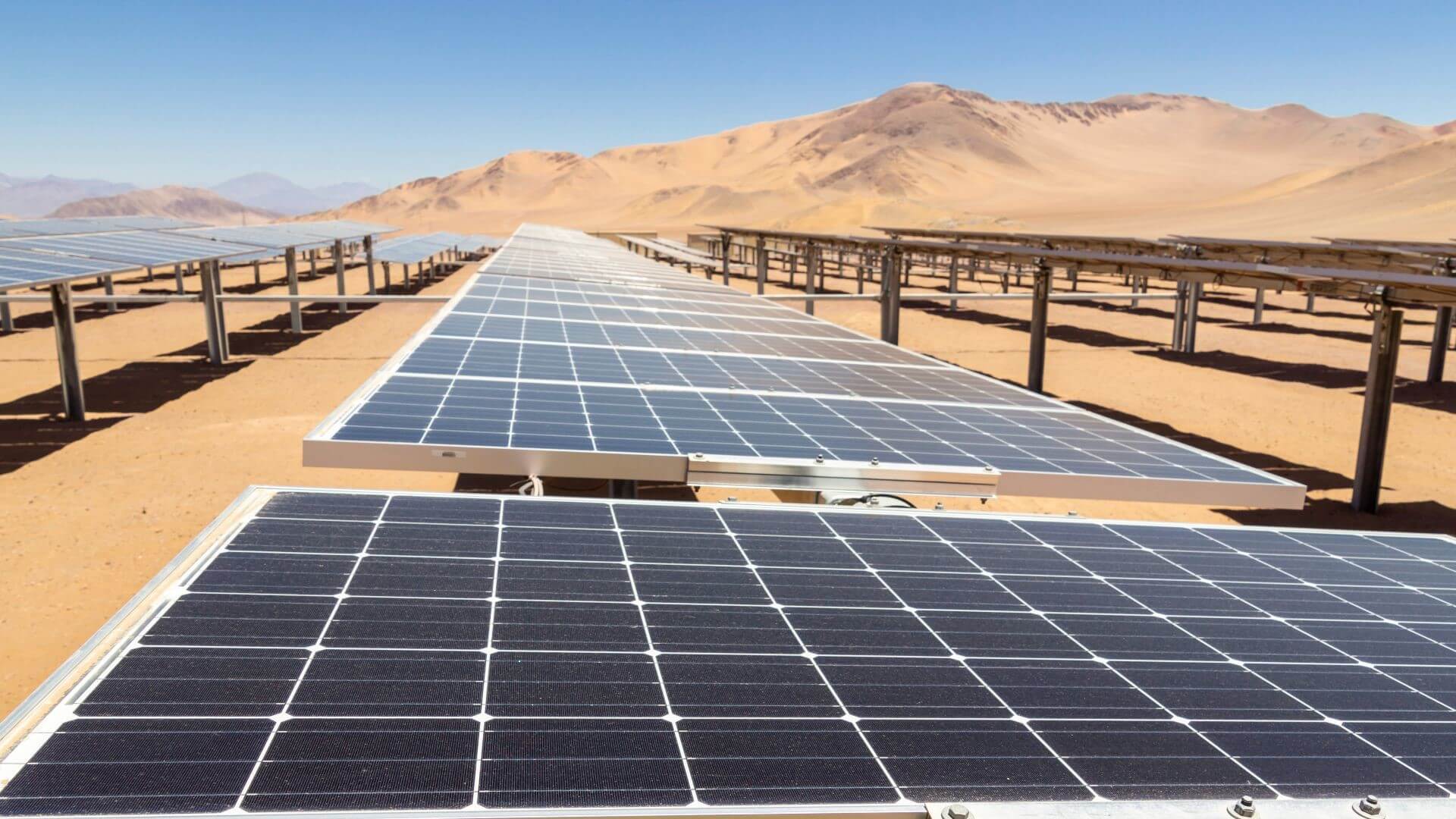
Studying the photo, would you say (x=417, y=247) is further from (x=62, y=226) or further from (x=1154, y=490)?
(x=1154, y=490)

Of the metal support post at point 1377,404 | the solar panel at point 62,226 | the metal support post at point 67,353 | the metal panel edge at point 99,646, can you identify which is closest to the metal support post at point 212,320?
the metal support post at point 67,353

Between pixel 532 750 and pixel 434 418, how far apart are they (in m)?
4.93

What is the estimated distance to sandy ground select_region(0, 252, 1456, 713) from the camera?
11883 mm

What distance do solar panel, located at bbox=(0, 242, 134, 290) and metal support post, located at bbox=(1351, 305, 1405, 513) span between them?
71.2 ft

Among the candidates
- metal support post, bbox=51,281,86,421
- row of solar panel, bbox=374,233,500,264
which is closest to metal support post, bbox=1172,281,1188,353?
row of solar panel, bbox=374,233,500,264

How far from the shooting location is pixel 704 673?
3984 millimetres

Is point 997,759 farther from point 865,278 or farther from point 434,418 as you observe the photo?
point 865,278

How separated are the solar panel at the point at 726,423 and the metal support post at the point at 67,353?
10224mm

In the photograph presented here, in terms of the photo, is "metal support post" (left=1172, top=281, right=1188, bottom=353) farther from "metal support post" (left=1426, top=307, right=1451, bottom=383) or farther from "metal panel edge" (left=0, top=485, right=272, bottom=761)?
"metal panel edge" (left=0, top=485, right=272, bottom=761)

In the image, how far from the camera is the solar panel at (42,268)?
1670 cm

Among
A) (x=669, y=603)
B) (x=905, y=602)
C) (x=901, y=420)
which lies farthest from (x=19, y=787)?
(x=901, y=420)

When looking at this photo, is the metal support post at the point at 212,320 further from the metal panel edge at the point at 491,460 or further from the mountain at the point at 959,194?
the mountain at the point at 959,194

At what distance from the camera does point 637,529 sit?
5777mm

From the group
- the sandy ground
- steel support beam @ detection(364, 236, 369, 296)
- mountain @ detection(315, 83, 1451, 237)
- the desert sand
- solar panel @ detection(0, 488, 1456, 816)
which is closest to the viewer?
solar panel @ detection(0, 488, 1456, 816)
